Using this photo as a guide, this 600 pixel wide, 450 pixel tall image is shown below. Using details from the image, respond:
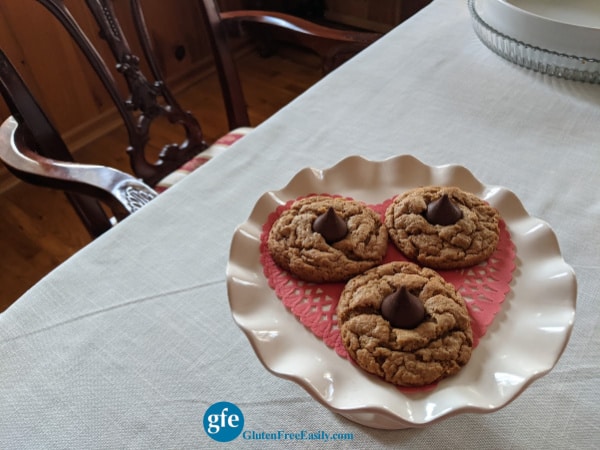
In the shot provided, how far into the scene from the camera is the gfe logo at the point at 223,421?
0.49 meters

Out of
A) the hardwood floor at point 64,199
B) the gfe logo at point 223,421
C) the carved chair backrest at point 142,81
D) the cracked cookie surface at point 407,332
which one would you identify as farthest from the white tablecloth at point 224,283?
the hardwood floor at point 64,199

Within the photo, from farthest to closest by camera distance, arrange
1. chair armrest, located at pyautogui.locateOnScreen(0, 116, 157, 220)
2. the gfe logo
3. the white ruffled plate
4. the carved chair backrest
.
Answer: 1. the carved chair backrest
2. chair armrest, located at pyautogui.locateOnScreen(0, 116, 157, 220)
3. the gfe logo
4. the white ruffled plate

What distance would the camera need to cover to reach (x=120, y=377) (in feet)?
1.76

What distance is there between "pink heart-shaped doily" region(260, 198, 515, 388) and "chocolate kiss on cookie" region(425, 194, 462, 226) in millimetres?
49

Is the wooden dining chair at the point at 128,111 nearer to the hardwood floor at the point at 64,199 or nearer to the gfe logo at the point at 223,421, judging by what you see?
the gfe logo at the point at 223,421

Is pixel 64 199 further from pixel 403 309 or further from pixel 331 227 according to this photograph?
pixel 403 309

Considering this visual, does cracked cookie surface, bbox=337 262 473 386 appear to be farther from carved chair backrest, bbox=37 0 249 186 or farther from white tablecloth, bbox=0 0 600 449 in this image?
carved chair backrest, bbox=37 0 249 186

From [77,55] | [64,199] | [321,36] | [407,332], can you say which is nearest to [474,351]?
[407,332]

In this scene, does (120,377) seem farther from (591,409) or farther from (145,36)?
(145,36)

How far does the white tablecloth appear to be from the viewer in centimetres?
49

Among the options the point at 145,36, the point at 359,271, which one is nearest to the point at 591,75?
the point at 359,271

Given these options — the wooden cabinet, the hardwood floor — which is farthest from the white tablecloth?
the wooden cabinet

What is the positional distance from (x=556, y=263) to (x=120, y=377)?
0.45 metres

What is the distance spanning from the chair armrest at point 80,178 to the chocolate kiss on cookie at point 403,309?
466mm
